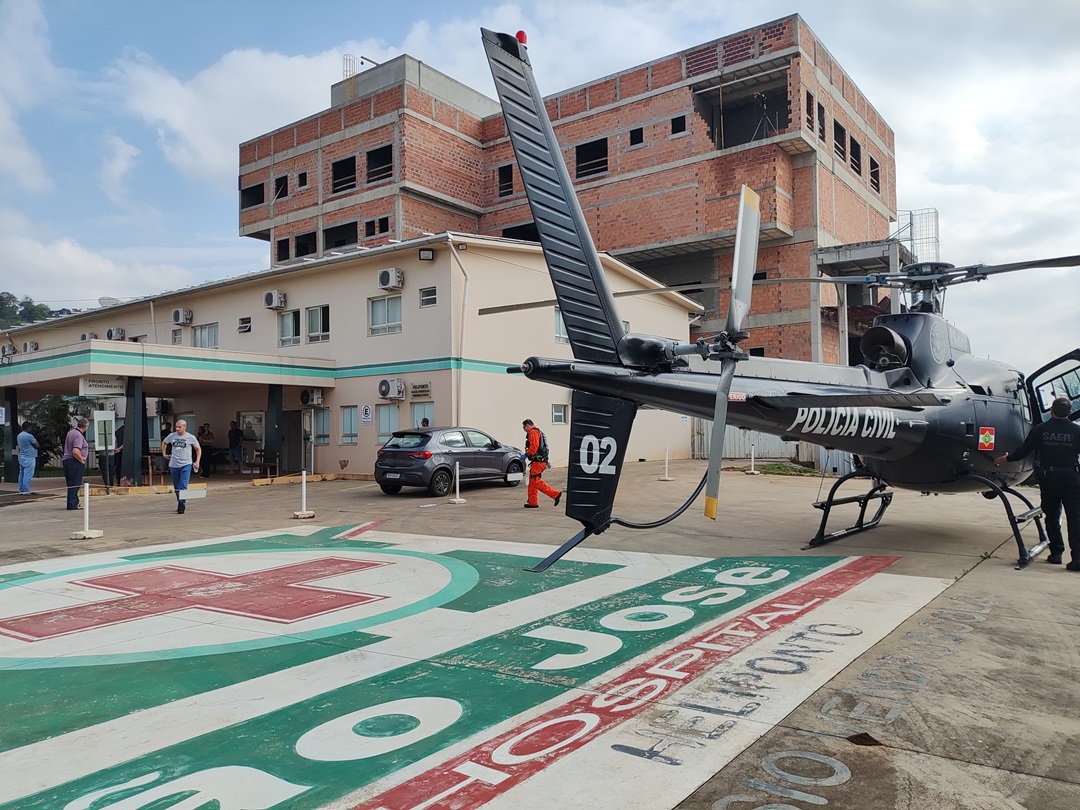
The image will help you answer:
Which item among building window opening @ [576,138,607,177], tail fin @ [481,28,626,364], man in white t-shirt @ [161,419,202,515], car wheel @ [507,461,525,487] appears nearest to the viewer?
tail fin @ [481,28,626,364]

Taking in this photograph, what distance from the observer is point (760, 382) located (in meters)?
7.70

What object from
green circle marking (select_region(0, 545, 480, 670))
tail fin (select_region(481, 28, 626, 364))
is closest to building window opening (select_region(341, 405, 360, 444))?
green circle marking (select_region(0, 545, 480, 670))

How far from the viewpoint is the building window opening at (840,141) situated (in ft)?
113

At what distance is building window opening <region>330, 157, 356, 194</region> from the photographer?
39812 millimetres

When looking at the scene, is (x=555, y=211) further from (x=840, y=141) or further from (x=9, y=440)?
(x=840, y=141)

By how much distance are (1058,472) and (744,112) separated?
31.7 m

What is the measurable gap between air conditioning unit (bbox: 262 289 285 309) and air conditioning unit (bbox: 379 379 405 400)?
587 cm

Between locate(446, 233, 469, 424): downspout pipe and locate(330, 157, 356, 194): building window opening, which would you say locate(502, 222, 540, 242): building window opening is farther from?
locate(446, 233, 469, 424): downspout pipe

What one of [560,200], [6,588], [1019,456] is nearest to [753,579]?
[1019,456]

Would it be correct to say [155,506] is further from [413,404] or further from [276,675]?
[276,675]

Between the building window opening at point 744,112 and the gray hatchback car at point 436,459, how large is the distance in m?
20.9

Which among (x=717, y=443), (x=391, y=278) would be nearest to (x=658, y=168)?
(x=391, y=278)

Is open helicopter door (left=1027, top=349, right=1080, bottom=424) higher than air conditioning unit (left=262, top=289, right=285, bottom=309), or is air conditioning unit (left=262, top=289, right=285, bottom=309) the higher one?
air conditioning unit (left=262, top=289, right=285, bottom=309)

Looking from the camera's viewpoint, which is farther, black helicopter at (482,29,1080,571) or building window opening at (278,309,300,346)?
building window opening at (278,309,300,346)
